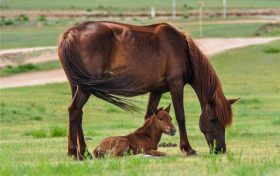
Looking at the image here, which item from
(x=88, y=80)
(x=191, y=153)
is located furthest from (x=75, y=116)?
(x=191, y=153)

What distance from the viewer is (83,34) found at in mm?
13812

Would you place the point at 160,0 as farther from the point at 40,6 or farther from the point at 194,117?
the point at 194,117

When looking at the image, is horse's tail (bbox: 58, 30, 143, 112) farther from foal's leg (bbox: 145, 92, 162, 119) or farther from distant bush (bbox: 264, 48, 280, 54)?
distant bush (bbox: 264, 48, 280, 54)

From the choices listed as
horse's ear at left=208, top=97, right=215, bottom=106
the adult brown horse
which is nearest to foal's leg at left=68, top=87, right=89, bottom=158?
the adult brown horse

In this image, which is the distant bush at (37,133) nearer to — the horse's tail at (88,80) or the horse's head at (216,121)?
the horse's tail at (88,80)

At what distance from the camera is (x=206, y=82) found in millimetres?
14211

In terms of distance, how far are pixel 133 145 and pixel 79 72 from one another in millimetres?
1300

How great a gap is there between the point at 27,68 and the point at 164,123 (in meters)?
24.1

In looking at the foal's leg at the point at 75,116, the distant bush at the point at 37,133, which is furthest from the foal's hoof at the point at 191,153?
the distant bush at the point at 37,133

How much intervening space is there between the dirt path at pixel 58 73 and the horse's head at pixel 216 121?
16.6m

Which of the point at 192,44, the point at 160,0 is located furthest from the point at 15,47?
the point at 160,0

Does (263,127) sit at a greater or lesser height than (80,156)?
lesser

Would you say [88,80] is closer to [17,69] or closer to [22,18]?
[17,69]

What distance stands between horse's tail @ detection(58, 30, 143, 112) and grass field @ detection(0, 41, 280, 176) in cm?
108
